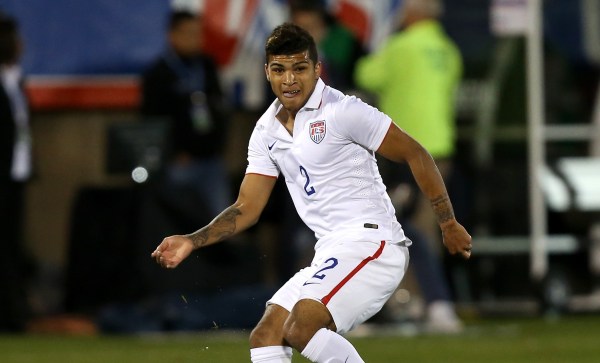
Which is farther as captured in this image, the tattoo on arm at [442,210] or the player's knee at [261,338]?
the player's knee at [261,338]

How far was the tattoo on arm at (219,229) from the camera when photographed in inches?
336

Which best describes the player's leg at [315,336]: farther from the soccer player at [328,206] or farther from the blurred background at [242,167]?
the blurred background at [242,167]

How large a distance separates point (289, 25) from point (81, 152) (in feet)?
28.8

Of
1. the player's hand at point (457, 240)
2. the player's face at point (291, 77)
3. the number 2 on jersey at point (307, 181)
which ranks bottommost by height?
the player's hand at point (457, 240)

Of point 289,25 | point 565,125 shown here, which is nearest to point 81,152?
point 565,125

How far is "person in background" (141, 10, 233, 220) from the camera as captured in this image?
15.2 m

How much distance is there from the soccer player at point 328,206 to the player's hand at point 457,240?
0.02 metres

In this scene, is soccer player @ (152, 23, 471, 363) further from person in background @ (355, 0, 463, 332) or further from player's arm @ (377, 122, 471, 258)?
person in background @ (355, 0, 463, 332)

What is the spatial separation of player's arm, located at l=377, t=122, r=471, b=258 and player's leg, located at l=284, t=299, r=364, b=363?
696 millimetres

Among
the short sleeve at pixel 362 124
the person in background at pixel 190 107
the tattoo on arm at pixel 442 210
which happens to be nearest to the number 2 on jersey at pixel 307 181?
the short sleeve at pixel 362 124

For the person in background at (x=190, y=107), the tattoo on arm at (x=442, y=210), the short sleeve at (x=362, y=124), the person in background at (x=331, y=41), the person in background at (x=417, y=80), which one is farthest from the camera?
the person in background at (x=190, y=107)

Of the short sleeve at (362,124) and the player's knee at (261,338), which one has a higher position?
the short sleeve at (362,124)

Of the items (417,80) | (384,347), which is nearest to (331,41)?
(417,80)

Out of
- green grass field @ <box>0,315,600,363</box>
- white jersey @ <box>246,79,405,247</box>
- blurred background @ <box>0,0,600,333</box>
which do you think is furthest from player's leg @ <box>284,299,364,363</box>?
blurred background @ <box>0,0,600,333</box>
